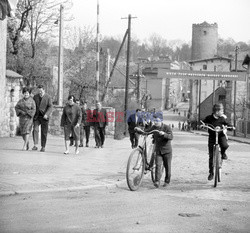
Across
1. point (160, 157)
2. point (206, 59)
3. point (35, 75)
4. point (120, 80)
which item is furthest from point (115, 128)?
point (206, 59)

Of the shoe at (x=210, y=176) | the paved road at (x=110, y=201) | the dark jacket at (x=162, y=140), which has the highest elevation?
the dark jacket at (x=162, y=140)

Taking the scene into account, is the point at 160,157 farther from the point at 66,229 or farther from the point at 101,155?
the point at 101,155

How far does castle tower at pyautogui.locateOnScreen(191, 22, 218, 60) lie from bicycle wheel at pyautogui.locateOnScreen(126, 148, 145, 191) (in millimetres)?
94414

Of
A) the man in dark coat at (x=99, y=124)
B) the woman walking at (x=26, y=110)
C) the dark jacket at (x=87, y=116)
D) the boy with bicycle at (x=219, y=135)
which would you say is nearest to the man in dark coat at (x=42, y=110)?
the woman walking at (x=26, y=110)

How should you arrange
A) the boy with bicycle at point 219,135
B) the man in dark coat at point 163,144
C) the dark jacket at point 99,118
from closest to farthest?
the man in dark coat at point 163,144
the boy with bicycle at point 219,135
the dark jacket at point 99,118

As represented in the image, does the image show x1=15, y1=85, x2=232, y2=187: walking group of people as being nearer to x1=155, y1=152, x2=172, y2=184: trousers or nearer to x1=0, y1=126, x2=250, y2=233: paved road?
x1=155, y1=152, x2=172, y2=184: trousers

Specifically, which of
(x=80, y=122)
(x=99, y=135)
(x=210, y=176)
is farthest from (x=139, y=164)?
(x=99, y=135)

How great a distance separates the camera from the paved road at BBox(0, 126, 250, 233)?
628 cm

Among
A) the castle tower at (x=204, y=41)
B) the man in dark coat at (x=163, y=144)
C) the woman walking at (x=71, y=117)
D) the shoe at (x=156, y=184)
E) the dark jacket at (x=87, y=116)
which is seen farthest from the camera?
the castle tower at (x=204, y=41)

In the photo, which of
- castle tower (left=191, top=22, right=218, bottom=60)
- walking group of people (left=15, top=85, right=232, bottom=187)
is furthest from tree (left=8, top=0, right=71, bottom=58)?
castle tower (left=191, top=22, right=218, bottom=60)

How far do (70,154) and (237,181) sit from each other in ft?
17.3

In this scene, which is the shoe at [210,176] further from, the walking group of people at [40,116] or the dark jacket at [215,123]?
the walking group of people at [40,116]

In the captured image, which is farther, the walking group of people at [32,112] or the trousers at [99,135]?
the trousers at [99,135]

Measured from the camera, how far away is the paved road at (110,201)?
20.6 feet
